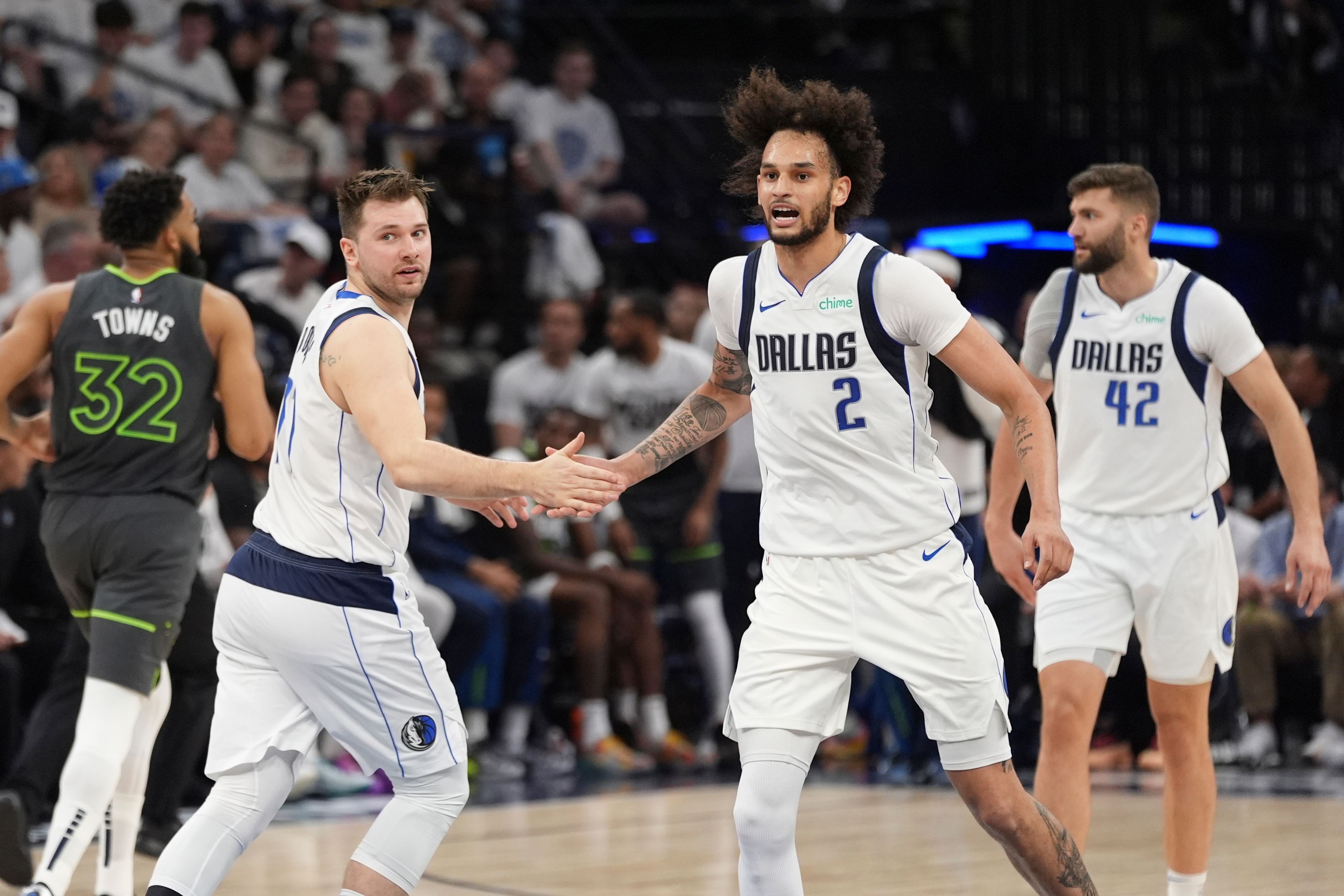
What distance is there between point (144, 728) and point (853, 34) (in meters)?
11.8

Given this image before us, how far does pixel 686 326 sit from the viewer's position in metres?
11.1

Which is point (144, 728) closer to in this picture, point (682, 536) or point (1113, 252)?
point (1113, 252)

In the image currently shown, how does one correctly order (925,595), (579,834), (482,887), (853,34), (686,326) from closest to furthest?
(925,595) < (482,887) < (579,834) < (686,326) < (853,34)

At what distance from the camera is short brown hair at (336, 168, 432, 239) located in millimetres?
4344

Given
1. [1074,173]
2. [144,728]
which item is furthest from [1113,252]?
[1074,173]

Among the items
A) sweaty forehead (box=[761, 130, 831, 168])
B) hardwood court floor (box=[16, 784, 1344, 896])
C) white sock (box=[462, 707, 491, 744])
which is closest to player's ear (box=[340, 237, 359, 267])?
sweaty forehead (box=[761, 130, 831, 168])

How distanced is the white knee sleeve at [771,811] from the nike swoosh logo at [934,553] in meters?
0.54

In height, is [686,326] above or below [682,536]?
above

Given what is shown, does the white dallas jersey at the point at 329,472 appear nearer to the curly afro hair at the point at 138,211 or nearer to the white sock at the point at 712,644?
the curly afro hair at the point at 138,211

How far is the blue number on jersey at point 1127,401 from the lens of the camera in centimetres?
558

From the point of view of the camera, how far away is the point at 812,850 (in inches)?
286

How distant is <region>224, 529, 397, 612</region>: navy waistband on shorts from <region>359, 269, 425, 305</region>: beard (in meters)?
0.63

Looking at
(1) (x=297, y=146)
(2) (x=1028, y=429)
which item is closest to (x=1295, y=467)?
(2) (x=1028, y=429)

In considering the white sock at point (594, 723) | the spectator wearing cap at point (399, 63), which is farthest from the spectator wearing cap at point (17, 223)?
the white sock at point (594, 723)
